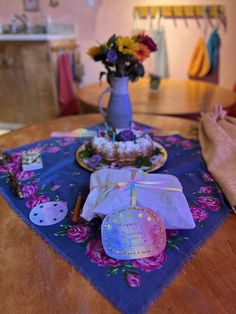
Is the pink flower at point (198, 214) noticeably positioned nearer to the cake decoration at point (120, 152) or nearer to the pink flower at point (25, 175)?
the cake decoration at point (120, 152)

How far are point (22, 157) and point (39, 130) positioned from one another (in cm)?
33

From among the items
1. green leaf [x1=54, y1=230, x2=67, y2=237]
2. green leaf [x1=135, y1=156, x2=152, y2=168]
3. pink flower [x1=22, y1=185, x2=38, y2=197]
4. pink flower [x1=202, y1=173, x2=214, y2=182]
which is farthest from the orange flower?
green leaf [x1=54, y1=230, x2=67, y2=237]

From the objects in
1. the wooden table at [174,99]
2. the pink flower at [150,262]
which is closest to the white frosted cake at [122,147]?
the pink flower at [150,262]

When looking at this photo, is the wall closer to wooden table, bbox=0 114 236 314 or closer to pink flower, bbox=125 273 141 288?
wooden table, bbox=0 114 236 314

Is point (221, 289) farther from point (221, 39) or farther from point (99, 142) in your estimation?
point (221, 39)

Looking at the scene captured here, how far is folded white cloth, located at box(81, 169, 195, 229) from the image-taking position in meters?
0.65

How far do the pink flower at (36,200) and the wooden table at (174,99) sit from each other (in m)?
1.03

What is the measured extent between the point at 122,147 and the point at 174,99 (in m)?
1.13

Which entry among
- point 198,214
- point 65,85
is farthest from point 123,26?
point 198,214

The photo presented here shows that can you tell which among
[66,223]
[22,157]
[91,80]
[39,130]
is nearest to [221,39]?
[91,80]

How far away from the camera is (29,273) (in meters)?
0.57

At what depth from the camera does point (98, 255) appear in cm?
61

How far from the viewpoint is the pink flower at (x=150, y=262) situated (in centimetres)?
58

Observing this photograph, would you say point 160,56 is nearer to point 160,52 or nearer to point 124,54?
point 160,52
